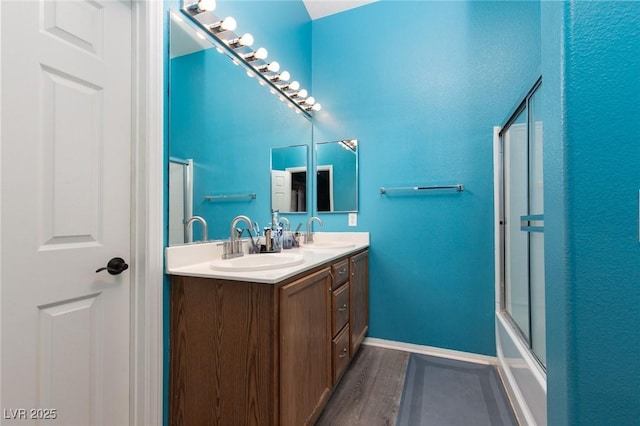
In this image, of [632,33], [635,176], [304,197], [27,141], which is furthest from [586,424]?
[304,197]

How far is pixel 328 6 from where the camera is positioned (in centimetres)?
247

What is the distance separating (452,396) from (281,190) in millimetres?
1775

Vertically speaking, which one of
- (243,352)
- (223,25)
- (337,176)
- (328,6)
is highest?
(328,6)

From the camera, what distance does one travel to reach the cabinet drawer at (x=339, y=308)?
155 cm

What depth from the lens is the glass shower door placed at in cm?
148

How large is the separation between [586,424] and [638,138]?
727mm

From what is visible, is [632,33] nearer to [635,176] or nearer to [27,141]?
[635,176]

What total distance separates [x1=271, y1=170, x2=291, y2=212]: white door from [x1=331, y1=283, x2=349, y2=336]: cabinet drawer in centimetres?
84

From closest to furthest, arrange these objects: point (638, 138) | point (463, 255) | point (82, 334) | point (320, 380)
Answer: point (638, 138)
point (82, 334)
point (320, 380)
point (463, 255)

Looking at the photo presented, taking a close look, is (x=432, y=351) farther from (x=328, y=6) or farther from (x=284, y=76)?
(x=328, y=6)

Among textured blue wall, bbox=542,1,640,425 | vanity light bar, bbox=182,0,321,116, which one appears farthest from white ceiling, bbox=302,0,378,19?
textured blue wall, bbox=542,1,640,425

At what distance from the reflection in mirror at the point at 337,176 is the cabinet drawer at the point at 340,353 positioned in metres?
1.07

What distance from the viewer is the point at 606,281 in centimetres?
70

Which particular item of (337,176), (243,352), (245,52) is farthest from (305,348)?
(245,52)
